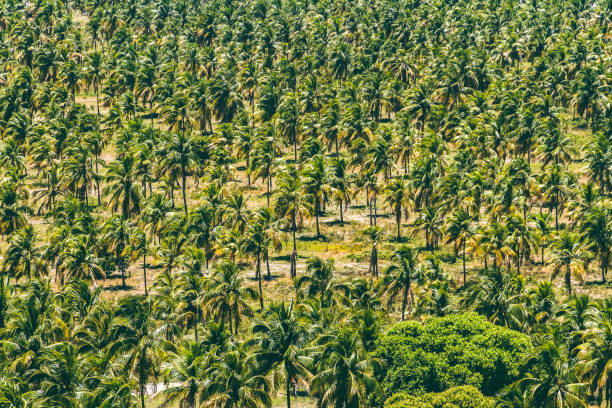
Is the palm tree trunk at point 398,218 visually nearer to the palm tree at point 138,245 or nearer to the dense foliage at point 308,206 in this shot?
the dense foliage at point 308,206

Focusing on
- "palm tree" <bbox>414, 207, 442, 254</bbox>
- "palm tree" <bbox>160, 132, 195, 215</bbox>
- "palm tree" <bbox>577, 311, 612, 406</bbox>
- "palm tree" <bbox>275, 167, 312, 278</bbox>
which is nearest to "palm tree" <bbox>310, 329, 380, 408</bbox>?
"palm tree" <bbox>577, 311, 612, 406</bbox>

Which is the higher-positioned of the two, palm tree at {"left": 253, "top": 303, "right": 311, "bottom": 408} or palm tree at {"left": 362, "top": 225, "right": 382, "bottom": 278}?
palm tree at {"left": 362, "top": 225, "right": 382, "bottom": 278}

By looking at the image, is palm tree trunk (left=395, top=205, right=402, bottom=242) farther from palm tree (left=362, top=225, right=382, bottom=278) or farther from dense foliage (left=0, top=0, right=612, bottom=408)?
palm tree (left=362, top=225, right=382, bottom=278)

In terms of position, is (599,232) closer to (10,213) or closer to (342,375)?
(342,375)

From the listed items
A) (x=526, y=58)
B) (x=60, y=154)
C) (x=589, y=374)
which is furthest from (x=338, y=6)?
(x=589, y=374)

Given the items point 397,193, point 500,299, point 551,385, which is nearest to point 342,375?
point 551,385

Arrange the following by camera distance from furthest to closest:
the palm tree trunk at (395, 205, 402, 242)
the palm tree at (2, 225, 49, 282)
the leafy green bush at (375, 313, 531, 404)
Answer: the palm tree trunk at (395, 205, 402, 242) → the palm tree at (2, 225, 49, 282) → the leafy green bush at (375, 313, 531, 404)
